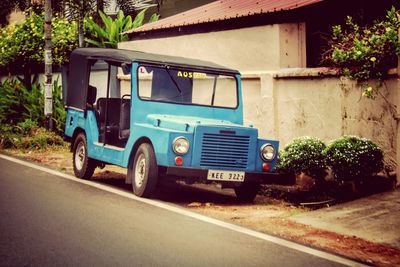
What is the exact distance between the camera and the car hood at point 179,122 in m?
9.23

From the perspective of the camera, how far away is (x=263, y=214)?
8.91m

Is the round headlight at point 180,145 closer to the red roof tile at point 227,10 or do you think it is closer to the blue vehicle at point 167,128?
the blue vehicle at point 167,128

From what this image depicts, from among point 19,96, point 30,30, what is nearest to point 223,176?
point 19,96

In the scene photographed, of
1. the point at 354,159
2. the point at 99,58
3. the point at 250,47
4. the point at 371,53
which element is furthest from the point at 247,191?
the point at 250,47

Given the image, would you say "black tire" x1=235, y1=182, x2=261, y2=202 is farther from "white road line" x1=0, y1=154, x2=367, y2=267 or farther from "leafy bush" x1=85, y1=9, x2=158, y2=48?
"leafy bush" x1=85, y1=9, x2=158, y2=48

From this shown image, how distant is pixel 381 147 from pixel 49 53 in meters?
9.77

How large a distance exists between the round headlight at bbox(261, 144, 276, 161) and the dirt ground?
0.72m

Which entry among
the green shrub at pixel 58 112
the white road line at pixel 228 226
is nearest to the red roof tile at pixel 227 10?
the green shrub at pixel 58 112

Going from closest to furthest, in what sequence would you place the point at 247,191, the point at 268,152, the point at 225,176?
the point at 225,176 → the point at 268,152 → the point at 247,191

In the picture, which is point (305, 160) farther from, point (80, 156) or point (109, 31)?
point (109, 31)

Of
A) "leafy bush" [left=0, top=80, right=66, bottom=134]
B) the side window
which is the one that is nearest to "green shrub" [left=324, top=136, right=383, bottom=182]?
the side window

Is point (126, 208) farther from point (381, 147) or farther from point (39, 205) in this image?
point (381, 147)

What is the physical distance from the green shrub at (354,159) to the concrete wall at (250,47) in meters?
4.04

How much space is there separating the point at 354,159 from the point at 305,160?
2.65 ft
